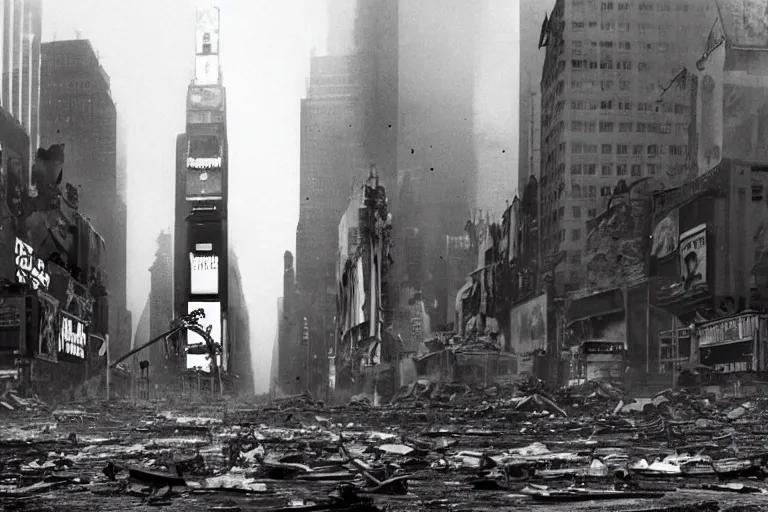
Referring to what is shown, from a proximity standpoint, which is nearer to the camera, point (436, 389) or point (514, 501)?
point (514, 501)

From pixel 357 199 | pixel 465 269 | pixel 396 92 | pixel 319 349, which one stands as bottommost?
pixel 319 349

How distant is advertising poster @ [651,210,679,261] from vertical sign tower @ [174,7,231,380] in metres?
5.35

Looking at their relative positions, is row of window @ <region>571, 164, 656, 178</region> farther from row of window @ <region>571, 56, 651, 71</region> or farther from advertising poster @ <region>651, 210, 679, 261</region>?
row of window @ <region>571, 56, 651, 71</region>

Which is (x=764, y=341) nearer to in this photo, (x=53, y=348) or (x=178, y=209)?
(x=178, y=209)

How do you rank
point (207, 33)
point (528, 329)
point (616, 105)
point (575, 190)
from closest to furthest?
1. point (207, 33)
2. point (616, 105)
3. point (575, 190)
4. point (528, 329)

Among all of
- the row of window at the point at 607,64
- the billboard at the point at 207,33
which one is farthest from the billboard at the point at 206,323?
the row of window at the point at 607,64

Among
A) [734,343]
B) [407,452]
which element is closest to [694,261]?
[734,343]

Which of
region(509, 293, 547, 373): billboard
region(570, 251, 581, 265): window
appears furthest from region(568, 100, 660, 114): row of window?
region(509, 293, 547, 373): billboard

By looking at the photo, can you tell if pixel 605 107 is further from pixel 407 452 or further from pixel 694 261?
pixel 407 452

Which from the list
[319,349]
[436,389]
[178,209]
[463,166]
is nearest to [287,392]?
[319,349]

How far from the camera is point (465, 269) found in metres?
12.4

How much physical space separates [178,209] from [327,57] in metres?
2.57

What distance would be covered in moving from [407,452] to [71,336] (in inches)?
203

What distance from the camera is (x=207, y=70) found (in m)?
12.0
